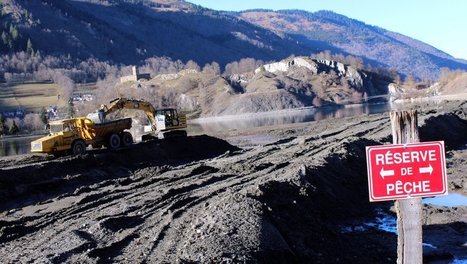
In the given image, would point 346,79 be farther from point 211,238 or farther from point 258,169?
point 211,238

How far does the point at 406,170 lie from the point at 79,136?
88.3 feet

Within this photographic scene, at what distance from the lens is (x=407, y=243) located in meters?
5.76

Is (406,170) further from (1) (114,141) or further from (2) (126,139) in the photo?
(2) (126,139)

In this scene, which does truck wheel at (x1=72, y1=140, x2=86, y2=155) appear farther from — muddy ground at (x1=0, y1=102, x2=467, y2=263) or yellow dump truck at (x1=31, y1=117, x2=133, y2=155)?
muddy ground at (x1=0, y1=102, x2=467, y2=263)

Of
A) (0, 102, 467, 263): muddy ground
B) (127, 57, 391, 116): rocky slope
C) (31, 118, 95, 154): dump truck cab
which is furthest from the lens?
(127, 57, 391, 116): rocky slope

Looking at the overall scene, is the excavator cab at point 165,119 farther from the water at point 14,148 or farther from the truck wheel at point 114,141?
the water at point 14,148

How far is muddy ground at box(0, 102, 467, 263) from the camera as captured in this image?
1084cm

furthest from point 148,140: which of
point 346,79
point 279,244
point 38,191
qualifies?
point 346,79

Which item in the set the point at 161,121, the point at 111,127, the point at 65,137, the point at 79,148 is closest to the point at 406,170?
the point at 65,137

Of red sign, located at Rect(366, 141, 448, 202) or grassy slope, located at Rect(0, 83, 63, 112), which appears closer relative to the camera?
red sign, located at Rect(366, 141, 448, 202)

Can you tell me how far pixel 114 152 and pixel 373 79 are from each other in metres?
169

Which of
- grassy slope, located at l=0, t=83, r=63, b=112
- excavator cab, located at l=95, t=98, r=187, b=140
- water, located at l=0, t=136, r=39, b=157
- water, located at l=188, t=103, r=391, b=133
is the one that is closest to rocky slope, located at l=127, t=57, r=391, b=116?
water, located at l=188, t=103, r=391, b=133

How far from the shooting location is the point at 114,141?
104 feet

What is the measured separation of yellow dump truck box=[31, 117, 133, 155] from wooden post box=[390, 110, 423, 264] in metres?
25.7
